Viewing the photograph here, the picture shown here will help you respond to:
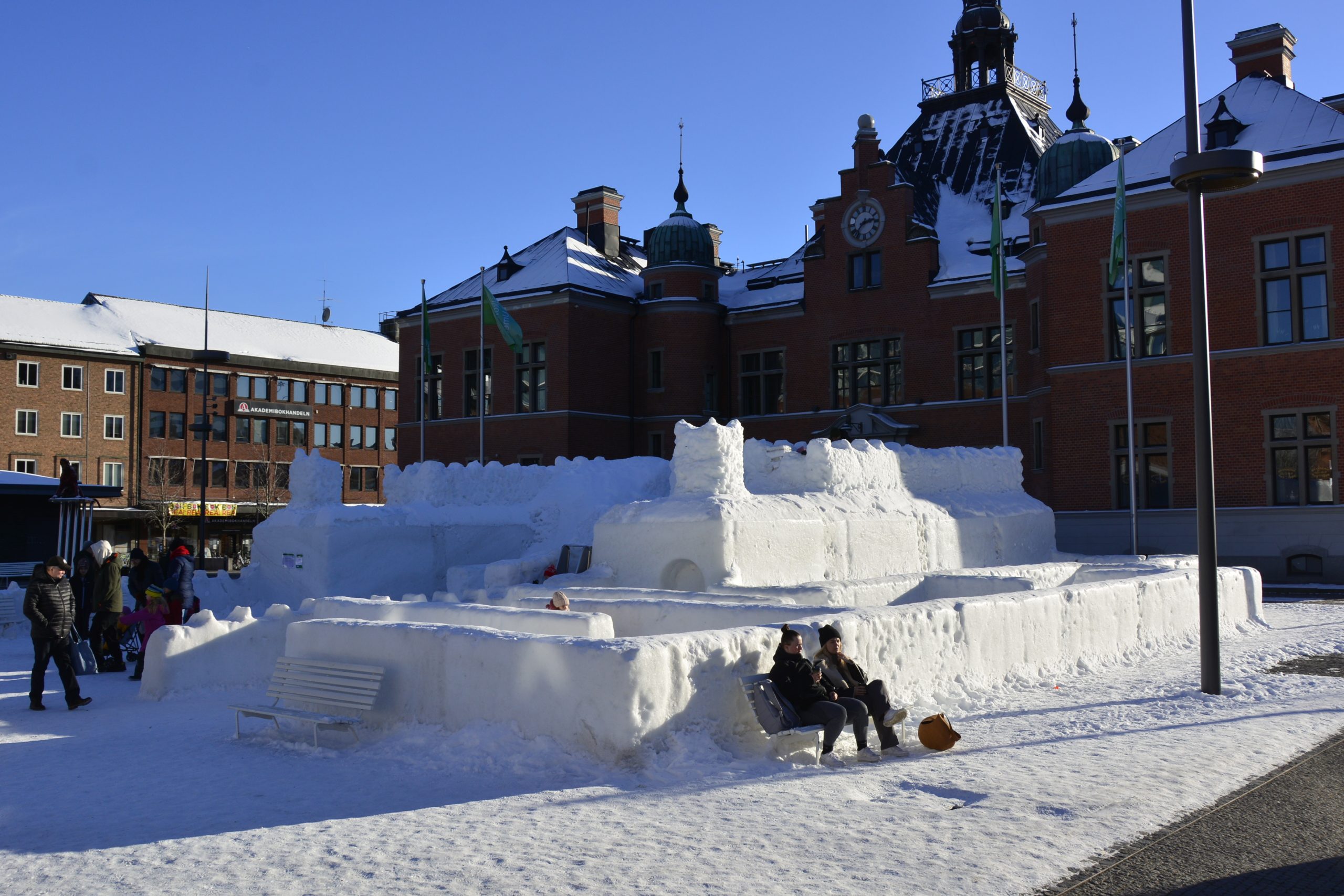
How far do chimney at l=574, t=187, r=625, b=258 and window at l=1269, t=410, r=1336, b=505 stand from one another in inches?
1077

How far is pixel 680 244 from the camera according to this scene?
43.9m

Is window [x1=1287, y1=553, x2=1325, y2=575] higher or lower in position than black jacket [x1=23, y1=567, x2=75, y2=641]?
lower

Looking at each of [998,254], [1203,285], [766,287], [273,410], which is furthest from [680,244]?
Result: [1203,285]

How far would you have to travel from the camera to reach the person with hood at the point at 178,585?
48.8 ft

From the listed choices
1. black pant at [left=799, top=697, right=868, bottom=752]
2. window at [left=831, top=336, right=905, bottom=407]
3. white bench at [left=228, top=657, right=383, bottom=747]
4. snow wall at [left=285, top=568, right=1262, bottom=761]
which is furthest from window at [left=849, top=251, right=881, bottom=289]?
black pant at [left=799, top=697, right=868, bottom=752]

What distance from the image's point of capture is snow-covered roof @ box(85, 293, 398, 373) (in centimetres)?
5928

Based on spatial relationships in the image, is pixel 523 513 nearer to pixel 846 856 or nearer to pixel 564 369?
pixel 564 369

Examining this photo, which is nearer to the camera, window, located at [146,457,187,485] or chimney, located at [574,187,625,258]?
chimney, located at [574,187,625,258]

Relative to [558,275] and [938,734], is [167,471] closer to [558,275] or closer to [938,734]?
[558,275]

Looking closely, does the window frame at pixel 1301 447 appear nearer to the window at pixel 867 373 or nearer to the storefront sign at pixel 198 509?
the window at pixel 867 373

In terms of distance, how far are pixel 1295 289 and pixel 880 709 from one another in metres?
26.5

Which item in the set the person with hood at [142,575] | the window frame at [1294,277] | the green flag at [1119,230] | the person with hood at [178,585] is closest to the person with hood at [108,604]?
the person with hood at [142,575]

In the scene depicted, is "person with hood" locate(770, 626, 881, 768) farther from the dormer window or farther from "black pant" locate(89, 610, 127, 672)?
the dormer window

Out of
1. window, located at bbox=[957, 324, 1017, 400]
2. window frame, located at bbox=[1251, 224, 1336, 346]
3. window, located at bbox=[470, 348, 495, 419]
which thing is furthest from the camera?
window, located at bbox=[470, 348, 495, 419]
